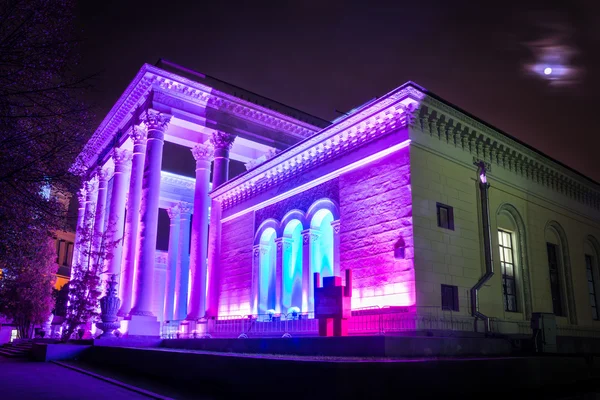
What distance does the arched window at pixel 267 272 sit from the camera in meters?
21.8

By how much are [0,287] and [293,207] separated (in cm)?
2240

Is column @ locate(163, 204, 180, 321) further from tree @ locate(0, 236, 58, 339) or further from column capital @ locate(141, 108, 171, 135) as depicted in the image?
column capital @ locate(141, 108, 171, 135)

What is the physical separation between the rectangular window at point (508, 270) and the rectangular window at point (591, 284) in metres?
6.75

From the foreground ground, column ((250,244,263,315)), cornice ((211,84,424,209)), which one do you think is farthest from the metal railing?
cornice ((211,84,424,209))

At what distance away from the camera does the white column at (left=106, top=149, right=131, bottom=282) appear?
100 feet

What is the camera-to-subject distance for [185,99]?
28.5m

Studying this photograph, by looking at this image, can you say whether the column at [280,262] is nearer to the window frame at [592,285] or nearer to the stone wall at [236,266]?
the stone wall at [236,266]

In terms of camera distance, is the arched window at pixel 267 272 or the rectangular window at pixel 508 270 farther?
the arched window at pixel 267 272


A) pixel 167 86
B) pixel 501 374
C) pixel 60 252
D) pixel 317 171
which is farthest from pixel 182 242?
pixel 60 252

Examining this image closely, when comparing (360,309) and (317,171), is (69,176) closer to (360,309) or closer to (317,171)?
(360,309)

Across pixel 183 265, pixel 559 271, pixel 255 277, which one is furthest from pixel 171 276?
pixel 559 271

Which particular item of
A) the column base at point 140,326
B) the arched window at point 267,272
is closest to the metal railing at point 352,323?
the arched window at point 267,272

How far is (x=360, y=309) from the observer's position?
15703 millimetres

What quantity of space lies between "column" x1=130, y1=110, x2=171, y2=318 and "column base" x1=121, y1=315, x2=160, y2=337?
0.82ft
